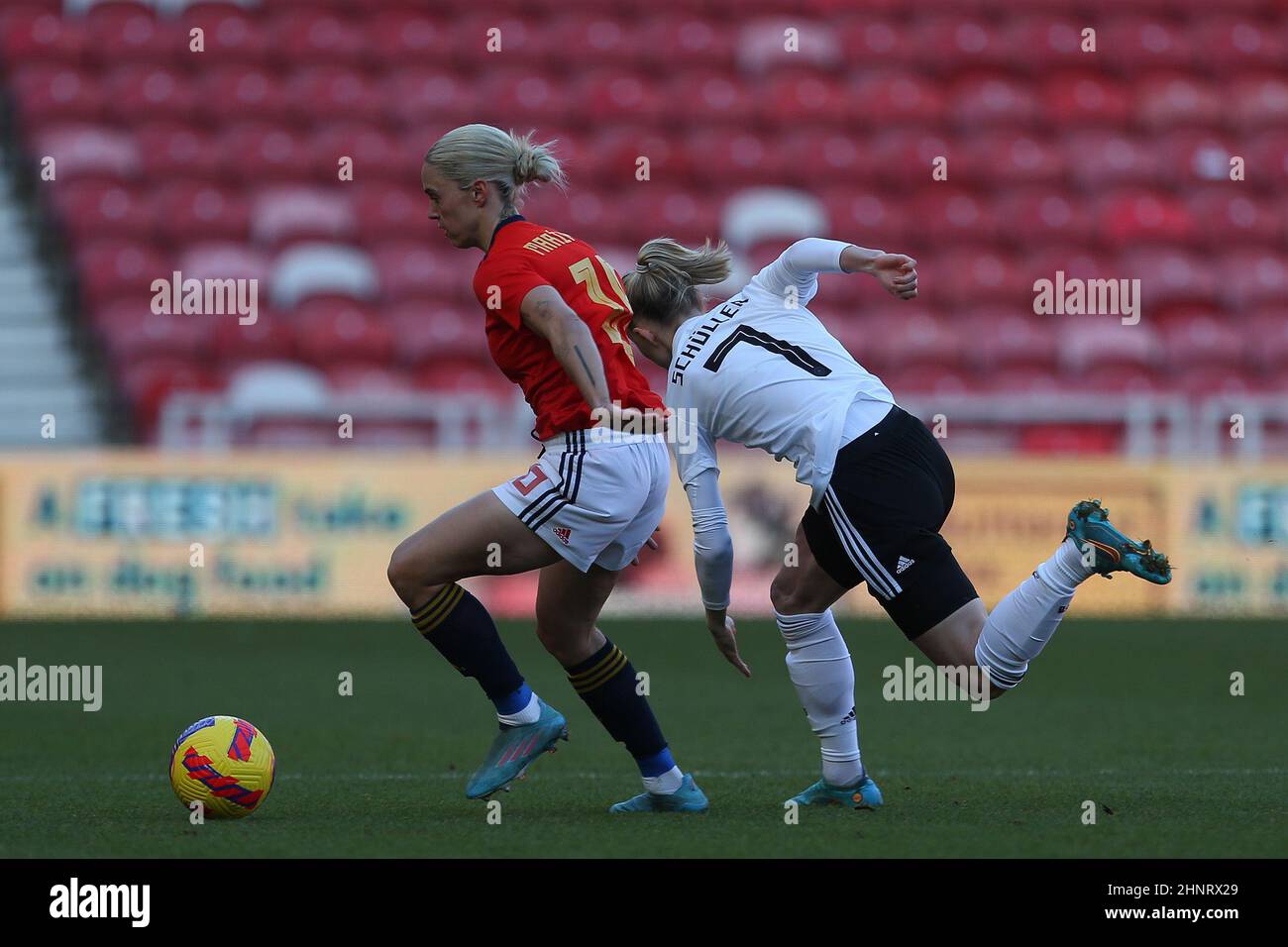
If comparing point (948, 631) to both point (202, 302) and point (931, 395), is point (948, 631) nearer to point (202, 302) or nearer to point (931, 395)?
point (931, 395)

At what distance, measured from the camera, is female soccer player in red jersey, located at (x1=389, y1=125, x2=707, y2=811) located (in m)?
5.28

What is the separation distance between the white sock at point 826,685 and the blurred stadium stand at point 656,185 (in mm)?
8858

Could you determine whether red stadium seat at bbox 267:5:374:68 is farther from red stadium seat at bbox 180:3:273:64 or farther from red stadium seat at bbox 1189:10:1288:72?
red stadium seat at bbox 1189:10:1288:72

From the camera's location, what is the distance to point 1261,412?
552 inches

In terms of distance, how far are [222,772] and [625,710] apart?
1.19m

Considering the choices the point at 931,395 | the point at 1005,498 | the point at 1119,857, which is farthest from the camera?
the point at 931,395

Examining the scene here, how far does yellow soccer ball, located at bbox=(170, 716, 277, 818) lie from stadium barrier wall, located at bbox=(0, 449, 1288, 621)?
778 cm

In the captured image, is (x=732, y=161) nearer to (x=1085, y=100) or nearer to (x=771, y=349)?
(x=1085, y=100)

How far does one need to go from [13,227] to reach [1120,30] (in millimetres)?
11688

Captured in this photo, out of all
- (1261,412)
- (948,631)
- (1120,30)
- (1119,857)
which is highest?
(1120,30)

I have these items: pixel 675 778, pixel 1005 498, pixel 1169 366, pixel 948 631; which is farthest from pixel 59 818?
pixel 1169 366

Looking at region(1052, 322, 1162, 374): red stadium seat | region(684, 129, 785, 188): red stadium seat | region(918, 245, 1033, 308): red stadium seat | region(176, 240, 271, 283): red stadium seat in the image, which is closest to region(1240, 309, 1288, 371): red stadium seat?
region(1052, 322, 1162, 374): red stadium seat

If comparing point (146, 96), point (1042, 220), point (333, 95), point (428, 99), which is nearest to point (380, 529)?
point (428, 99)

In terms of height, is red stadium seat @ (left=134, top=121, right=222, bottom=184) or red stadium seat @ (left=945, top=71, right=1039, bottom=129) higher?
red stadium seat @ (left=945, top=71, right=1039, bottom=129)
